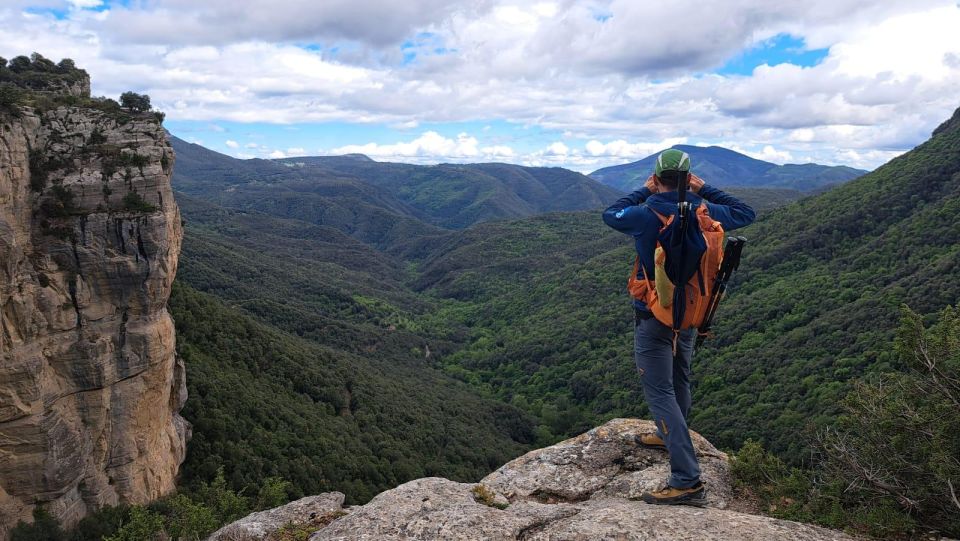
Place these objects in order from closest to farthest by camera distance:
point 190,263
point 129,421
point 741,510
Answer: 1. point 741,510
2. point 129,421
3. point 190,263

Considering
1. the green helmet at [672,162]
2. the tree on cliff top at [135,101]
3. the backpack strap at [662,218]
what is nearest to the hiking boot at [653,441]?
the backpack strap at [662,218]

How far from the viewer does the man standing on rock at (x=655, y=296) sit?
21.4ft

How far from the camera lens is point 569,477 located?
8.67 m

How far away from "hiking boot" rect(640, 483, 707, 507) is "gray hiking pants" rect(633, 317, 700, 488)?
64 mm

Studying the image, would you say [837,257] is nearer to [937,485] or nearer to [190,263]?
[937,485]

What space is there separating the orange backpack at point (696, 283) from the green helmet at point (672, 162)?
1.80ft

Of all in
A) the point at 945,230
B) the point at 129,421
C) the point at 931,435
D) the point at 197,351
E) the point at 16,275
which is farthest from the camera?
the point at 945,230

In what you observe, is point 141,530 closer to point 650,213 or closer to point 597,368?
point 650,213

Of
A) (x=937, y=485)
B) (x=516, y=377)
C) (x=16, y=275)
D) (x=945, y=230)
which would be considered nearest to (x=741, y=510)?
(x=937, y=485)

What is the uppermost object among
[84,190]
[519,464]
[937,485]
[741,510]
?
[84,190]

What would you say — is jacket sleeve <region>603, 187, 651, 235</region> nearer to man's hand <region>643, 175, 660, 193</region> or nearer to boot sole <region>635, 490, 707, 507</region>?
man's hand <region>643, 175, 660, 193</region>

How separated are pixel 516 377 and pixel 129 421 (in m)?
79.3

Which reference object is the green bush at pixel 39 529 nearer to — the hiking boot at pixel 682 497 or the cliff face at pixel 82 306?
the cliff face at pixel 82 306

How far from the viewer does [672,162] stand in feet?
21.6
